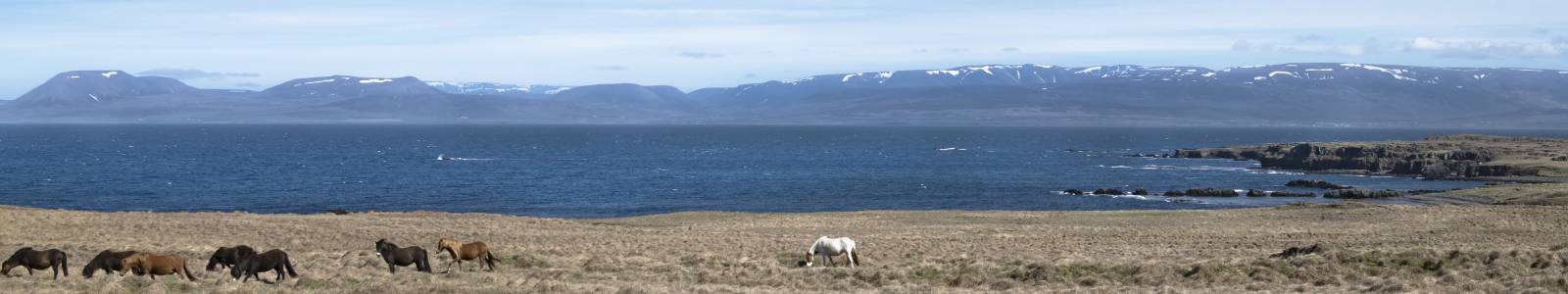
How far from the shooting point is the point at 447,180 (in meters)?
92.0

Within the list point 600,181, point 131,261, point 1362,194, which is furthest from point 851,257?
point 600,181

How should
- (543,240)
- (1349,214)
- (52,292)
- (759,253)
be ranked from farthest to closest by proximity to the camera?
(1349,214) → (543,240) → (759,253) → (52,292)

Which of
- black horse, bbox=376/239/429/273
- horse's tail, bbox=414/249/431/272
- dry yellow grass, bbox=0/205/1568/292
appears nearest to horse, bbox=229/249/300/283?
dry yellow grass, bbox=0/205/1568/292

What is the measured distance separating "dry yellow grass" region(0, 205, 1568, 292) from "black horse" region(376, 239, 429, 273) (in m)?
0.40

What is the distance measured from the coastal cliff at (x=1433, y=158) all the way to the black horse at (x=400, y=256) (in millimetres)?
78281

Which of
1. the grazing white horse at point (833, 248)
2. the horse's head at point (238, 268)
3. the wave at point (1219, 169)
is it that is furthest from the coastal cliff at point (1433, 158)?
the horse's head at point (238, 268)

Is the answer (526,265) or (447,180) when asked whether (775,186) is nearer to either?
(447,180)

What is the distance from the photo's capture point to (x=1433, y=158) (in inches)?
4117

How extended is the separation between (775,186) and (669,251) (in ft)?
187

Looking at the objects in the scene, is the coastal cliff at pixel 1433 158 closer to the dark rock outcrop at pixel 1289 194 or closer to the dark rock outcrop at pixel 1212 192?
the dark rock outcrop at pixel 1289 194

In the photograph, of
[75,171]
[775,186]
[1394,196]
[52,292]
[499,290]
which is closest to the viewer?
[52,292]

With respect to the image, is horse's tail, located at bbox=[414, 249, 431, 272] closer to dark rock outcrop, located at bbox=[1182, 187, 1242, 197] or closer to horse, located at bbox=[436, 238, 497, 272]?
horse, located at bbox=[436, 238, 497, 272]

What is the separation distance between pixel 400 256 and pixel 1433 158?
9870 centimetres

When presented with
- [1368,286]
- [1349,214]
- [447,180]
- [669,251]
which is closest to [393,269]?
[669,251]
